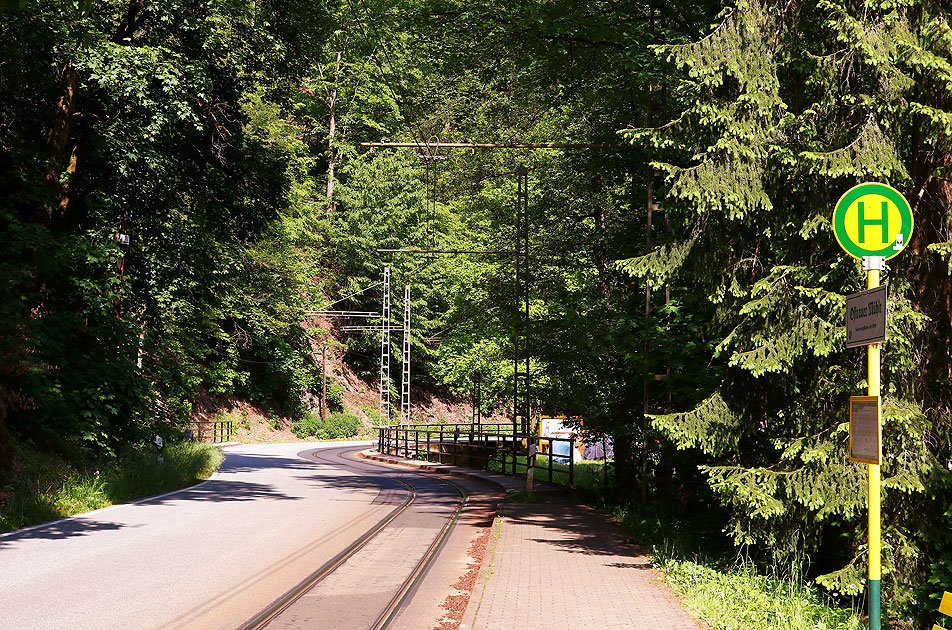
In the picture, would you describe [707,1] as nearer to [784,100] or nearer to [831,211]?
[784,100]

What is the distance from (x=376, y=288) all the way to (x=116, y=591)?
196 feet

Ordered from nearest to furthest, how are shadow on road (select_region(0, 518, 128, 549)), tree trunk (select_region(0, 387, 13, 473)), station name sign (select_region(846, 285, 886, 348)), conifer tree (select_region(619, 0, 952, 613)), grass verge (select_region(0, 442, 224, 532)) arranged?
station name sign (select_region(846, 285, 886, 348)) → conifer tree (select_region(619, 0, 952, 613)) → shadow on road (select_region(0, 518, 128, 549)) → grass verge (select_region(0, 442, 224, 532)) → tree trunk (select_region(0, 387, 13, 473))

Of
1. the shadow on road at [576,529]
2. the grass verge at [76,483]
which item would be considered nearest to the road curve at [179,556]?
the grass verge at [76,483]

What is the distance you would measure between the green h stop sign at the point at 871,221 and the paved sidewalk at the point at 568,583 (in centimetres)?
334

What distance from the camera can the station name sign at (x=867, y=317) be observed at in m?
5.90

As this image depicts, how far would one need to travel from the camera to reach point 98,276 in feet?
64.7

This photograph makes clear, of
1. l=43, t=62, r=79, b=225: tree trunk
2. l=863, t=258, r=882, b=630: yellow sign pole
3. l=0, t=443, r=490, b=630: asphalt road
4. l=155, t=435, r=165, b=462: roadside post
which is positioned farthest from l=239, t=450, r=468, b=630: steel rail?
l=43, t=62, r=79, b=225: tree trunk

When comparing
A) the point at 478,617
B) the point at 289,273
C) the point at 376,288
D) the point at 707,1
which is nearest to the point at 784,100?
the point at 707,1

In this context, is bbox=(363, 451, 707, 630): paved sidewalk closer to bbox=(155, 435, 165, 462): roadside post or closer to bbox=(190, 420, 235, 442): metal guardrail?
bbox=(155, 435, 165, 462): roadside post

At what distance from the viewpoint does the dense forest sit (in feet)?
27.5

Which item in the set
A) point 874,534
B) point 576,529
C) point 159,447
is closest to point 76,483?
point 159,447

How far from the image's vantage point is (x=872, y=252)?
21.5 feet

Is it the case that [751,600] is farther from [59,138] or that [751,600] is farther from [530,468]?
[59,138]

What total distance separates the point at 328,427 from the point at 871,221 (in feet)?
181
